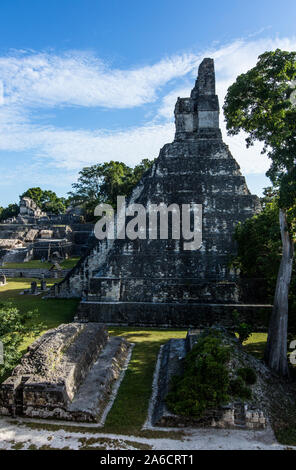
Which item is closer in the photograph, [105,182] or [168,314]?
[168,314]

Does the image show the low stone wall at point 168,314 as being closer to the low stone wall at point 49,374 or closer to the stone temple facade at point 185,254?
the stone temple facade at point 185,254

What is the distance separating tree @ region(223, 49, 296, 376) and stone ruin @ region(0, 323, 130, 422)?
179 inches

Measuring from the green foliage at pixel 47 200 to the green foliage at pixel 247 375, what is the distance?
2382 inches

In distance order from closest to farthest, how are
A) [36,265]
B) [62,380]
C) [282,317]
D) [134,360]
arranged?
[62,380] → [282,317] → [134,360] → [36,265]

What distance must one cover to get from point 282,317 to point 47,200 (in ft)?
226

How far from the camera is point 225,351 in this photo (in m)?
7.14

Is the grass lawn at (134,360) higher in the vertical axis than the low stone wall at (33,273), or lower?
lower

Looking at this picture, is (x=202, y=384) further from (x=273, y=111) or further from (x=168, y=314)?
(x=273, y=111)

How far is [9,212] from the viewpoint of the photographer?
2409 inches

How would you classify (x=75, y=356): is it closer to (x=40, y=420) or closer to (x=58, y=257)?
(x=40, y=420)

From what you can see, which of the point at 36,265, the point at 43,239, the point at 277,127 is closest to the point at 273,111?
the point at 277,127

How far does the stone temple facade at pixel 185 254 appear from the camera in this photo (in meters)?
12.3

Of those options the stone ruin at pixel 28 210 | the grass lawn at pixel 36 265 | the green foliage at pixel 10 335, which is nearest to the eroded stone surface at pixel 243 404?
the green foliage at pixel 10 335

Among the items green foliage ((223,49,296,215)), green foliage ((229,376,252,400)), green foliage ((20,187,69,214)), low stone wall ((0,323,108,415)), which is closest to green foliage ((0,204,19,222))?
green foliage ((20,187,69,214))
